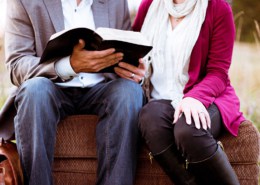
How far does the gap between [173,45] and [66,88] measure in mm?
526


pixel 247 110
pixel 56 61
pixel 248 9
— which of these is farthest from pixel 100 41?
pixel 248 9

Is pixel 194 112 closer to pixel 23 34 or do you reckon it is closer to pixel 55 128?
pixel 55 128

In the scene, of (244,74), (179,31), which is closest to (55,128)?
(179,31)

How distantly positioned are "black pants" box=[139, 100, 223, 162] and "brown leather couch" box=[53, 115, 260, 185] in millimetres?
121

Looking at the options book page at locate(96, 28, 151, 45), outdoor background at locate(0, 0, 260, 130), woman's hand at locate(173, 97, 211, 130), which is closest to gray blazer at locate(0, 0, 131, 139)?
book page at locate(96, 28, 151, 45)

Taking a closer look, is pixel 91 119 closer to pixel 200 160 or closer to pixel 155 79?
pixel 155 79

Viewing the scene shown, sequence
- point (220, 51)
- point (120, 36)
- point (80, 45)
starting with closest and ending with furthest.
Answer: point (120, 36)
point (80, 45)
point (220, 51)

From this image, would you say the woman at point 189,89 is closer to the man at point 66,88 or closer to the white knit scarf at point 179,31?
the white knit scarf at point 179,31

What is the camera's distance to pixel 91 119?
229cm

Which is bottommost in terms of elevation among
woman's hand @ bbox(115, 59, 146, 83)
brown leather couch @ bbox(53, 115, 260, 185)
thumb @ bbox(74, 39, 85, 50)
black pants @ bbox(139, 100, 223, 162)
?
brown leather couch @ bbox(53, 115, 260, 185)

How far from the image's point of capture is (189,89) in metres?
2.30

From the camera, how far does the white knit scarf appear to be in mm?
2303

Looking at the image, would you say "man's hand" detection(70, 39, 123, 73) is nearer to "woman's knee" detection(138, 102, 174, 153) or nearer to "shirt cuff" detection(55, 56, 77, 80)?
"shirt cuff" detection(55, 56, 77, 80)

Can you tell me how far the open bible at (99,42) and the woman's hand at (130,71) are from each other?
0.20 feet
